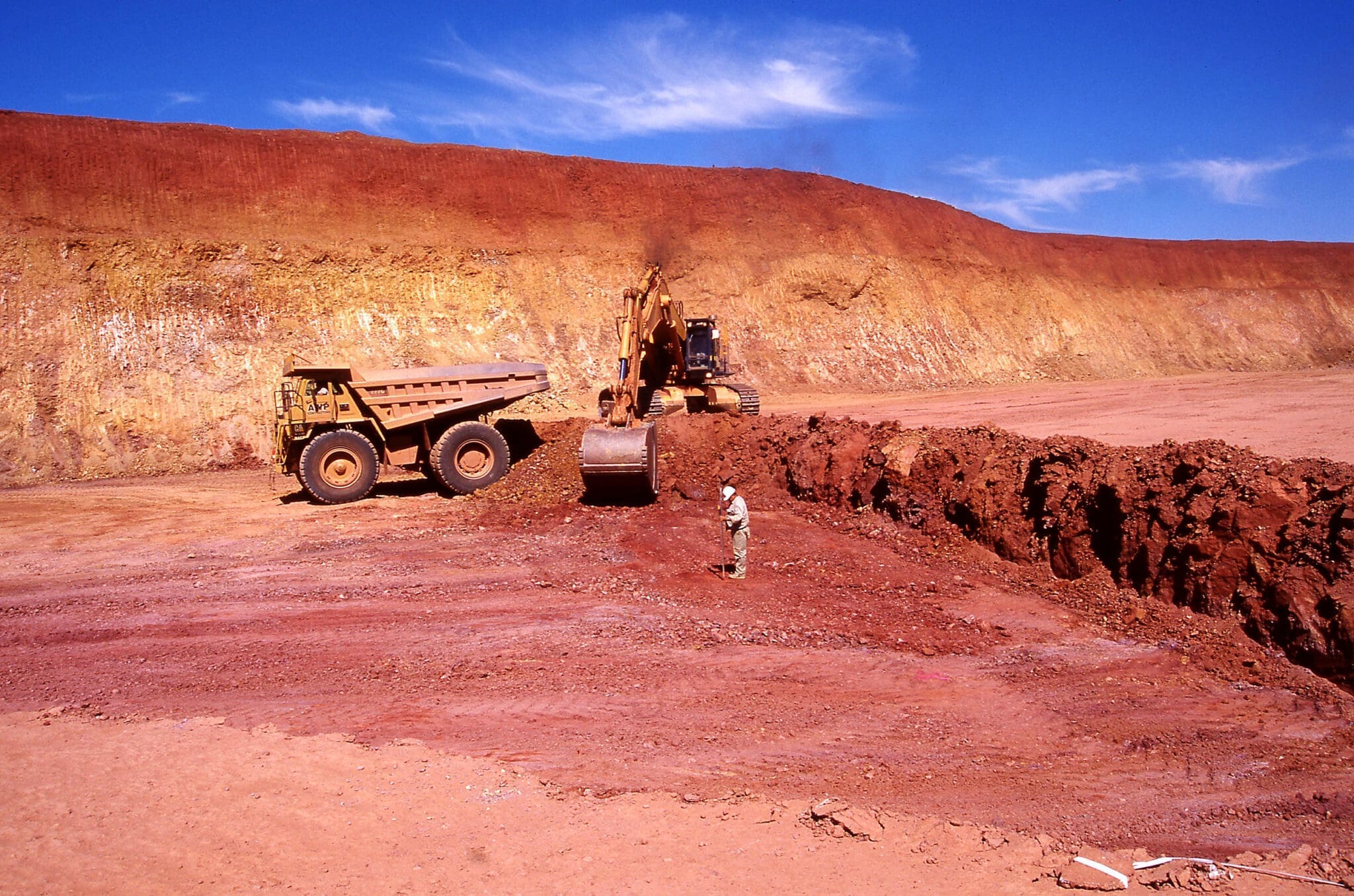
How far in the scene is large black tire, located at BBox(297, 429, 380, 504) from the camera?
1529 cm

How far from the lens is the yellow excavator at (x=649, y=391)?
1274cm

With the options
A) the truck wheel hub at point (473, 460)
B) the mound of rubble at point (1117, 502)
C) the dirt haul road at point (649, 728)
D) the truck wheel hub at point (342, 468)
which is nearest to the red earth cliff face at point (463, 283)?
the truck wheel hub at point (342, 468)

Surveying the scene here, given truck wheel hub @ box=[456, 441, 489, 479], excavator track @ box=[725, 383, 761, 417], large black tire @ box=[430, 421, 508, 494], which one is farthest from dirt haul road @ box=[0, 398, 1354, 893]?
excavator track @ box=[725, 383, 761, 417]

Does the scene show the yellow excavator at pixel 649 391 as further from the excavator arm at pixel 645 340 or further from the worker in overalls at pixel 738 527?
the worker in overalls at pixel 738 527

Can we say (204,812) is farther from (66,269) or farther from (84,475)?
(66,269)

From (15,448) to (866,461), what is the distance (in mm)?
19524

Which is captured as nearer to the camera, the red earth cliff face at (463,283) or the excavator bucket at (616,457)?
the excavator bucket at (616,457)

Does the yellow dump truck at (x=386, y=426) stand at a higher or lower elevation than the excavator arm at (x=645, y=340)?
lower

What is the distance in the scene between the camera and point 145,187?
2780 centimetres

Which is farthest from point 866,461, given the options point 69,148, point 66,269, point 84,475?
point 69,148

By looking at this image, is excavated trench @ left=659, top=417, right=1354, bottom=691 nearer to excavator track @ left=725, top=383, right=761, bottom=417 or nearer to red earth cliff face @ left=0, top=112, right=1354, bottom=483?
excavator track @ left=725, top=383, right=761, bottom=417

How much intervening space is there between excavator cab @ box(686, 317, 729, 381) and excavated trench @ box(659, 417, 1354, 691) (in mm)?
4614

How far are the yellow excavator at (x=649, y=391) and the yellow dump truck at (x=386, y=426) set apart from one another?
2.28 meters

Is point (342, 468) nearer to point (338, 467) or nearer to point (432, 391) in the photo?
point (338, 467)
